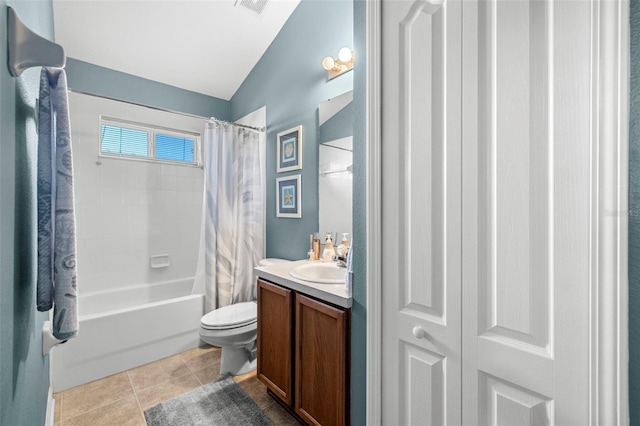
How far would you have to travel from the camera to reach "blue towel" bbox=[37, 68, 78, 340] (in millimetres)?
820

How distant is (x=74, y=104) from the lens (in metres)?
2.60

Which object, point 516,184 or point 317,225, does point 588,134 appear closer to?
point 516,184

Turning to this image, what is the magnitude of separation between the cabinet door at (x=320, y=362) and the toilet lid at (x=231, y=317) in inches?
28.6

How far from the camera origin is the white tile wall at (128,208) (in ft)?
8.75

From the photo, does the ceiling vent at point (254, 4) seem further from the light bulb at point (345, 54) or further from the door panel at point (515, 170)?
the door panel at point (515, 170)

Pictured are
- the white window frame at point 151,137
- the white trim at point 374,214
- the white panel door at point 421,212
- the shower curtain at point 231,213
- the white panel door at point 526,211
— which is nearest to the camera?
the white panel door at point 526,211

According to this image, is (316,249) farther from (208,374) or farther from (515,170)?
(515,170)

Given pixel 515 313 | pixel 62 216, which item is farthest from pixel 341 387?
pixel 62 216

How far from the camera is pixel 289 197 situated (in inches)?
104

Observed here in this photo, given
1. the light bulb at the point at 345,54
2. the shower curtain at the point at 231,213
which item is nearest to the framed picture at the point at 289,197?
the shower curtain at the point at 231,213

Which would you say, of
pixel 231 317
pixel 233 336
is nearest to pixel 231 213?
pixel 231 317

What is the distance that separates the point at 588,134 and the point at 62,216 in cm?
140

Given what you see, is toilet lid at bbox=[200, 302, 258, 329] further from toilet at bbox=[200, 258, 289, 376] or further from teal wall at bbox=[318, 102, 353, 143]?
teal wall at bbox=[318, 102, 353, 143]

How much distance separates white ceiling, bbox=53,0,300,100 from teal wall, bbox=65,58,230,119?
0.06m
